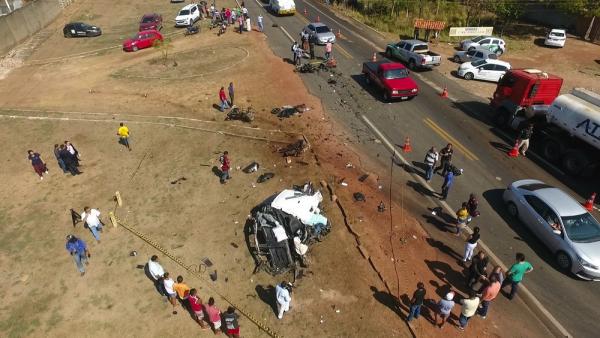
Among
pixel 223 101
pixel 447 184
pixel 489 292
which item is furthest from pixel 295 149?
pixel 489 292

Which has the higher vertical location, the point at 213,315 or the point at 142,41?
the point at 142,41

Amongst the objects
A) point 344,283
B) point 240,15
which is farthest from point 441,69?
point 344,283

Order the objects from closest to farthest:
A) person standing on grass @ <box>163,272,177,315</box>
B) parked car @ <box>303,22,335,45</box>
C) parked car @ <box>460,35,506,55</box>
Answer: person standing on grass @ <box>163,272,177,315</box> < parked car @ <box>303,22,335,45</box> < parked car @ <box>460,35,506,55</box>

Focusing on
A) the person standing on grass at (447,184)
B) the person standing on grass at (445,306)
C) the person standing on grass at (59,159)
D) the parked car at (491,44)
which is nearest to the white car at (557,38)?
the parked car at (491,44)

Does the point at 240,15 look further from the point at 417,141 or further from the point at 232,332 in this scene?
the point at 232,332

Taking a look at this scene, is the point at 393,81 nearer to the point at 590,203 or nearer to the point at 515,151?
the point at 515,151

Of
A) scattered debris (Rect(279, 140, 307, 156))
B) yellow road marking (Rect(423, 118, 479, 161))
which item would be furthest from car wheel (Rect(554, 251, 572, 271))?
scattered debris (Rect(279, 140, 307, 156))

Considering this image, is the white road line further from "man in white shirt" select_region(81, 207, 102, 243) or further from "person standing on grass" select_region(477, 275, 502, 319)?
"man in white shirt" select_region(81, 207, 102, 243)
